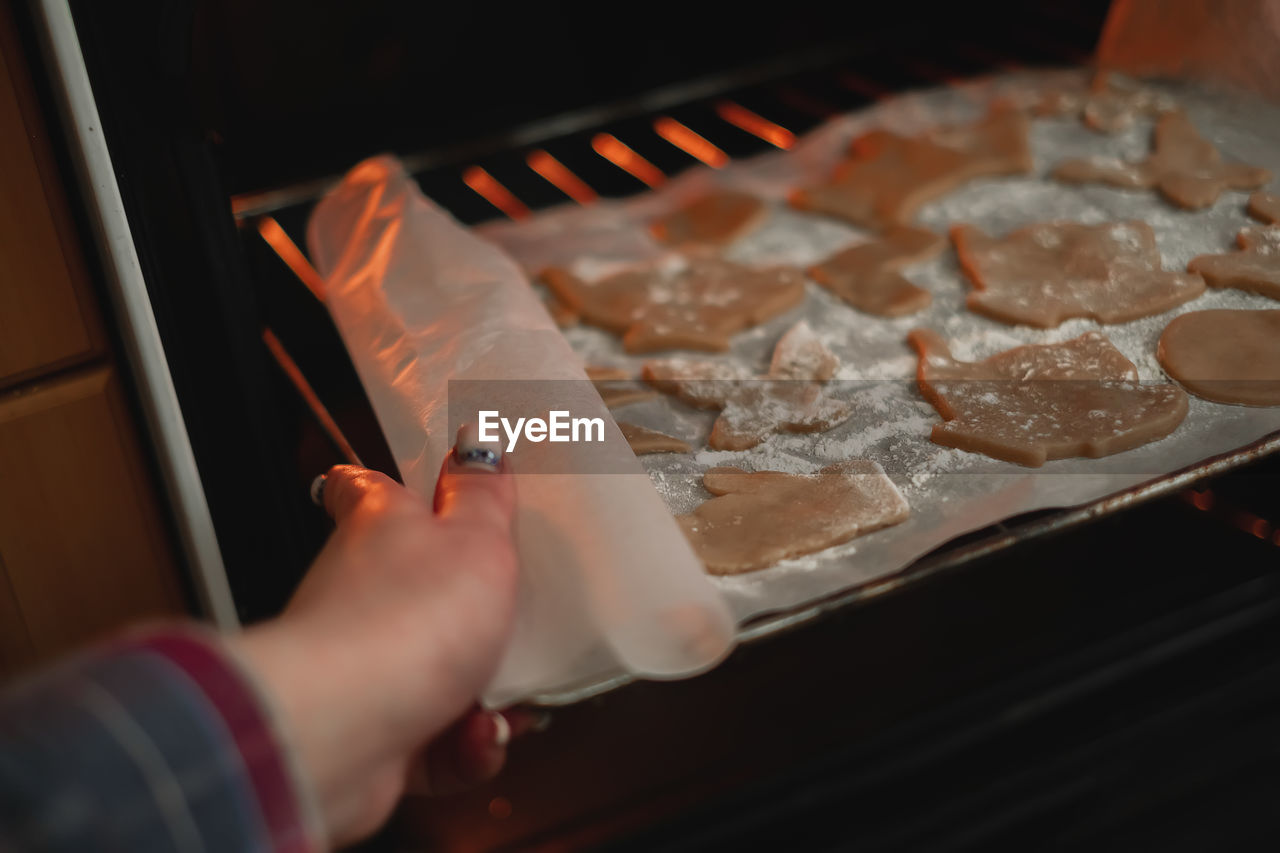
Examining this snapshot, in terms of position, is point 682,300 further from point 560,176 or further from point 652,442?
point 560,176

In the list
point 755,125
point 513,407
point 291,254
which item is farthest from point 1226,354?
point 291,254

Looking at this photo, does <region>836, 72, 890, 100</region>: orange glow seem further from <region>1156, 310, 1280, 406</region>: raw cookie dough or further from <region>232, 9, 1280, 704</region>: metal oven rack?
<region>1156, 310, 1280, 406</region>: raw cookie dough

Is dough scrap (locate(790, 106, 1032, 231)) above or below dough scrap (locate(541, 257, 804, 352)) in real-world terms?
above

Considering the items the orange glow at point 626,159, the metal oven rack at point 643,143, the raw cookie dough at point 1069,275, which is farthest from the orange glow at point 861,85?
the raw cookie dough at point 1069,275

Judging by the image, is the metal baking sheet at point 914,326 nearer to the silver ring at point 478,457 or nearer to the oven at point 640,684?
the oven at point 640,684

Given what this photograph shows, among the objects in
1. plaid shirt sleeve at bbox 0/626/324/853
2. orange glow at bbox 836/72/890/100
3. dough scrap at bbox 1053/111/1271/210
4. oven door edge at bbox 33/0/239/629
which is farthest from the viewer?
orange glow at bbox 836/72/890/100

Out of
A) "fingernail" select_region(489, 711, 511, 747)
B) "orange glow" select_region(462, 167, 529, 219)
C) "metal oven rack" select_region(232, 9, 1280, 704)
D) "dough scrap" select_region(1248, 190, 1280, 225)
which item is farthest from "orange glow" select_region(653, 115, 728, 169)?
"fingernail" select_region(489, 711, 511, 747)

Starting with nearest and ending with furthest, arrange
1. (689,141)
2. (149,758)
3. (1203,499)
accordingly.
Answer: (149,758) < (1203,499) < (689,141)
